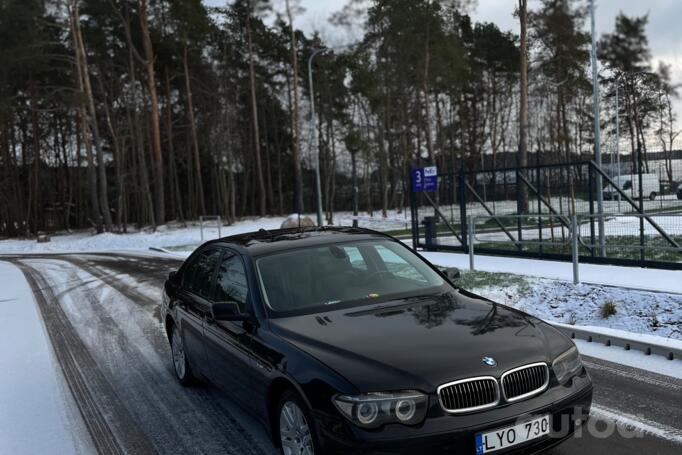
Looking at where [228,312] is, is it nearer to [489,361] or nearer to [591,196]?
[489,361]

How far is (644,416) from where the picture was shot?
A: 4.41 meters

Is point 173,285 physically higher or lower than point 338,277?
lower

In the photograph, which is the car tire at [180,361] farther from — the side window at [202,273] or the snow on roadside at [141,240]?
the snow on roadside at [141,240]

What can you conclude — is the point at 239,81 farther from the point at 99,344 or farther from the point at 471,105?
the point at 99,344

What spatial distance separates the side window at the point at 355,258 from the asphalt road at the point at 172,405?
56.4 inches

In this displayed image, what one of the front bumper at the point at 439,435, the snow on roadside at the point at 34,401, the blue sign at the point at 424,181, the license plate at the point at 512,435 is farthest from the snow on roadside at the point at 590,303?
the blue sign at the point at 424,181

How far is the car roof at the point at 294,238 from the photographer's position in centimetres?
472

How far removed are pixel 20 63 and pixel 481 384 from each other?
3291cm

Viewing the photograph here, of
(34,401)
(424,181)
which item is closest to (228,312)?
(34,401)

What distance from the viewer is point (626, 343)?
636cm

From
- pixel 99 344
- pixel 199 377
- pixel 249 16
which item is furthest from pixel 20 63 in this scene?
pixel 199 377

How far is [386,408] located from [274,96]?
46.8m

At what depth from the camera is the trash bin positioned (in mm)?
16344

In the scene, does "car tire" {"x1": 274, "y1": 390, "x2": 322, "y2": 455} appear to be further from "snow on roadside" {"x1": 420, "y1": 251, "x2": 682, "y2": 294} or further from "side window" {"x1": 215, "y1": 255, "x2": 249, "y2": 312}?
"snow on roadside" {"x1": 420, "y1": 251, "x2": 682, "y2": 294}
